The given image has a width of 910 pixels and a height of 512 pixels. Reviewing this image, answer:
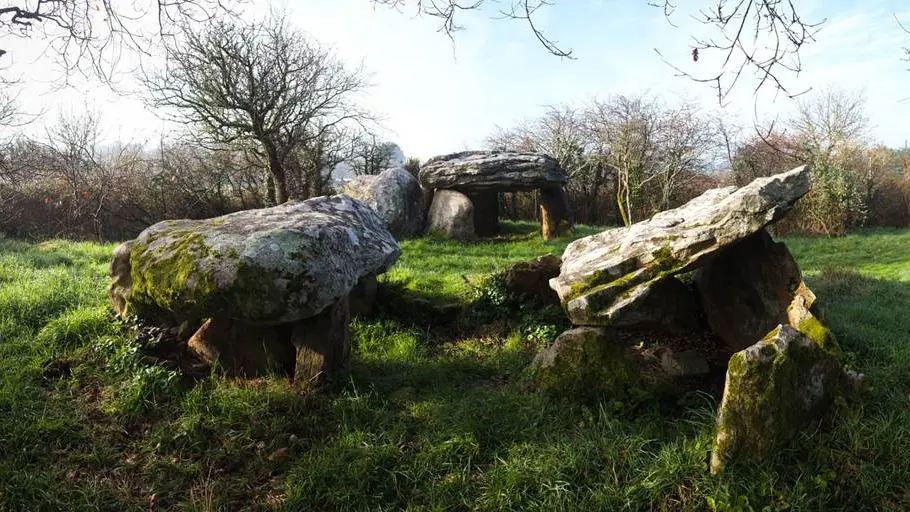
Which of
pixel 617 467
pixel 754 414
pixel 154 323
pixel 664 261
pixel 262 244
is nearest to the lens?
pixel 754 414

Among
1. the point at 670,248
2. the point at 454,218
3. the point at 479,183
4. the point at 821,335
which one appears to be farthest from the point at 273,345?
the point at 479,183

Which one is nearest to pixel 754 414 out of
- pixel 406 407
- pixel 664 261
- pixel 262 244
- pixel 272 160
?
pixel 664 261

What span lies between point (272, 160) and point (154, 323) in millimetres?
11702

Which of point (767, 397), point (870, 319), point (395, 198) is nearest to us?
point (767, 397)

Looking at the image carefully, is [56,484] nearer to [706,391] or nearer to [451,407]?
[451,407]

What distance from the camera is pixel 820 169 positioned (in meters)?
19.3

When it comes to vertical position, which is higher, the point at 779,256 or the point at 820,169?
the point at 820,169

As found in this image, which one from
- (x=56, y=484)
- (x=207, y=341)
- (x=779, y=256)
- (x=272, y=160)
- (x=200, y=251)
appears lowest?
(x=56, y=484)

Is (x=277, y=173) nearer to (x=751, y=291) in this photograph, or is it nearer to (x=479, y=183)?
(x=479, y=183)

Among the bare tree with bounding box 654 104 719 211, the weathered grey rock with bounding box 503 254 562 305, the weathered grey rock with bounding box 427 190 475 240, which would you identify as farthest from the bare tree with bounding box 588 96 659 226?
the weathered grey rock with bounding box 503 254 562 305

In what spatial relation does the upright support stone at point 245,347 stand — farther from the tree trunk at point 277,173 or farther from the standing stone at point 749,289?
the tree trunk at point 277,173

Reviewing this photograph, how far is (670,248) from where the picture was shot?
4879mm

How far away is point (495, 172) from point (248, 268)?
10.8m

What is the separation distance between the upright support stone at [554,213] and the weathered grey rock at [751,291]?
357 inches
